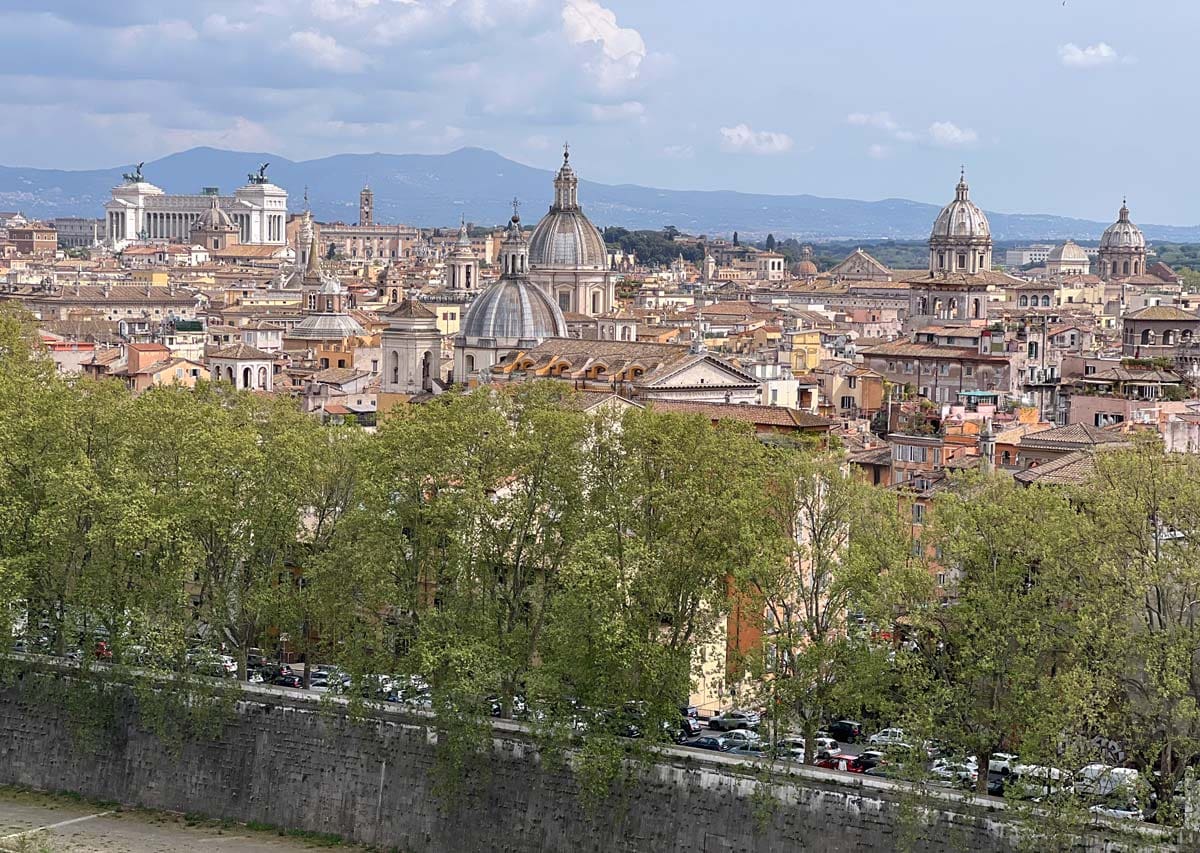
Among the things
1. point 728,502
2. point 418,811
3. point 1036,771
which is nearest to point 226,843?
A: point 418,811

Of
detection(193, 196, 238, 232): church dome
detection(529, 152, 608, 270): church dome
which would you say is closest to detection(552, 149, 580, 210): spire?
detection(529, 152, 608, 270): church dome

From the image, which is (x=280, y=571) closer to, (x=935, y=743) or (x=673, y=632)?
(x=673, y=632)

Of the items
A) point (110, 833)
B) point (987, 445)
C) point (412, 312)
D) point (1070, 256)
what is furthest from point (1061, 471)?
point (1070, 256)

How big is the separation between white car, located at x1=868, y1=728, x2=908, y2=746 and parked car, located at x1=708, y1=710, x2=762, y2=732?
6.10ft

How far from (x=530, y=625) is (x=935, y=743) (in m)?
6.00

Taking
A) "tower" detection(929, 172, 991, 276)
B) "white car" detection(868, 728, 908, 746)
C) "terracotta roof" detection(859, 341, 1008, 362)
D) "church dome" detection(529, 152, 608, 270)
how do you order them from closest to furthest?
"white car" detection(868, 728, 908, 746) → "terracotta roof" detection(859, 341, 1008, 362) → "church dome" detection(529, 152, 608, 270) → "tower" detection(929, 172, 991, 276)

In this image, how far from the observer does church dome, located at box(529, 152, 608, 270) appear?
87.6 meters

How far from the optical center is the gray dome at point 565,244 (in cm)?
8769

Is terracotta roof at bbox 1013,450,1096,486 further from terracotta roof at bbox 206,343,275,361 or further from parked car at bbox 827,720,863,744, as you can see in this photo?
terracotta roof at bbox 206,343,275,361

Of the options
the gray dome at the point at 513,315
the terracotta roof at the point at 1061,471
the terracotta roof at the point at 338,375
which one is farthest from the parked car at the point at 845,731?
the terracotta roof at the point at 338,375

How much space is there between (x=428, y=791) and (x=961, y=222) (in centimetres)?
9134

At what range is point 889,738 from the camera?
94.0ft

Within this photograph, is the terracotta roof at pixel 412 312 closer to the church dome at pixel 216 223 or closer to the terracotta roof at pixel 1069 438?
the terracotta roof at pixel 1069 438

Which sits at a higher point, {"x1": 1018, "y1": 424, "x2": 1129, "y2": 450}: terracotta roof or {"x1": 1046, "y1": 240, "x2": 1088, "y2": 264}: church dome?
{"x1": 1046, "y1": 240, "x2": 1088, "y2": 264}: church dome
